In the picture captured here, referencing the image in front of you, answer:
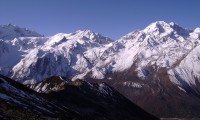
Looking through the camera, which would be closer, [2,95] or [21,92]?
[2,95]

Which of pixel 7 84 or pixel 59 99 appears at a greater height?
pixel 59 99

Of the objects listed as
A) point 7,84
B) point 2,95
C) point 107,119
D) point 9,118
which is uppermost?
point 107,119

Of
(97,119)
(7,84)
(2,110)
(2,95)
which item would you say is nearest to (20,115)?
(2,110)

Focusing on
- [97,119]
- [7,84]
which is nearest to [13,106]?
[7,84]

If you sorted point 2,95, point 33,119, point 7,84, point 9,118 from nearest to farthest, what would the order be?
1. point 9,118
2. point 33,119
3. point 2,95
4. point 7,84

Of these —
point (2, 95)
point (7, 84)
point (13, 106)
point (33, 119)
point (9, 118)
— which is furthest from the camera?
point (7, 84)

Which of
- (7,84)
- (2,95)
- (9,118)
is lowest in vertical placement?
(9,118)

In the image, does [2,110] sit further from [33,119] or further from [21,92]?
[21,92]

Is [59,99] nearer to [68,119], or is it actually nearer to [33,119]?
[68,119]

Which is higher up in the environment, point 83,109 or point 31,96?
point 83,109
